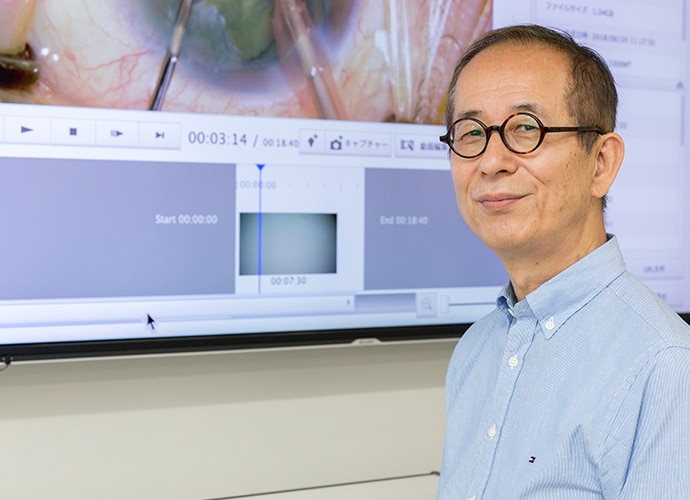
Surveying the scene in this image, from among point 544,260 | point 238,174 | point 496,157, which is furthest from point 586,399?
point 238,174

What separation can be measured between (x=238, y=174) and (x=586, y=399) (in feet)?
3.11

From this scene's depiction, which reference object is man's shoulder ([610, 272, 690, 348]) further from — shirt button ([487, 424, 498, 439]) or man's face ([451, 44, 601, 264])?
shirt button ([487, 424, 498, 439])

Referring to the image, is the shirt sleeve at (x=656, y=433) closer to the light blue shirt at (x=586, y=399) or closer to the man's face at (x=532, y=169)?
the light blue shirt at (x=586, y=399)

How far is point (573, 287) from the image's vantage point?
3.24 ft

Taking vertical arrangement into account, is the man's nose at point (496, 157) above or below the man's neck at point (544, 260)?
above

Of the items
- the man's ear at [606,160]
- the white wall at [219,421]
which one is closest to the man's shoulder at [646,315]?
the man's ear at [606,160]

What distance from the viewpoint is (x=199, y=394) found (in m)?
1.60

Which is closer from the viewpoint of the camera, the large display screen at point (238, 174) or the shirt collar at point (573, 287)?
the shirt collar at point (573, 287)

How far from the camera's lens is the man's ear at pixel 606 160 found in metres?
1.02

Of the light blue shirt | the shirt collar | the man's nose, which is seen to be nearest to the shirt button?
the light blue shirt

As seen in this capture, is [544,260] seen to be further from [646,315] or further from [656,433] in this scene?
[656,433]

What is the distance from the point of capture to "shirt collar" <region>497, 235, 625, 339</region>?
0.98 metres

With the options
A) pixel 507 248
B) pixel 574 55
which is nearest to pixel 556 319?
pixel 507 248

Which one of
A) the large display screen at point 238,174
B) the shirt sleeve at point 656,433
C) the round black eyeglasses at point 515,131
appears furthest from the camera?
the large display screen at point 238,174
